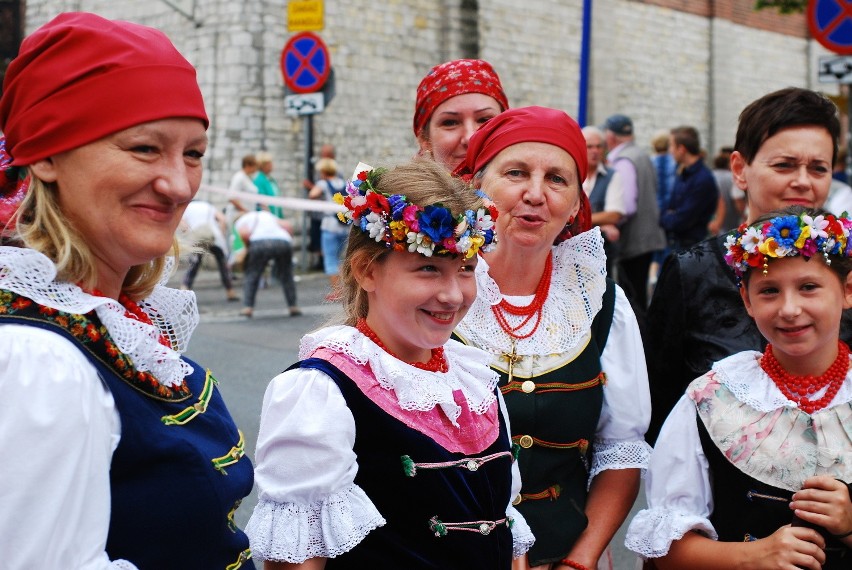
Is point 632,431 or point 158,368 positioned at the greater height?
point 158,368

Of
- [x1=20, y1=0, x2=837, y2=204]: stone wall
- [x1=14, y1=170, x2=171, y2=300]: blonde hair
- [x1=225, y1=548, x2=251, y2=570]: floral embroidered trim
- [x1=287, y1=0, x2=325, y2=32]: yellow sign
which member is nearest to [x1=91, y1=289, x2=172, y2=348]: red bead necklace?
[x1=14, y1=170, x2=171, y2=300]: blonde hair

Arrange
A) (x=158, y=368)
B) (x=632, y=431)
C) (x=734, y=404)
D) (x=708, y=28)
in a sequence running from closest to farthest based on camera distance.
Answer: (x=158, y=368) < (x=734, y=404) < (x=632, y=431) < (x=708, y=28)

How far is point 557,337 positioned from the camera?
2979mm

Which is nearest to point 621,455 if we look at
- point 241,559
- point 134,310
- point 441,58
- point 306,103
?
point 241,559

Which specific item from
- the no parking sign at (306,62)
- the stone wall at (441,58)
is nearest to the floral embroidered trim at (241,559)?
the no parking sign at (306,62)

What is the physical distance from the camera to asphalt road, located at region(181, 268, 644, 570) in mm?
6867

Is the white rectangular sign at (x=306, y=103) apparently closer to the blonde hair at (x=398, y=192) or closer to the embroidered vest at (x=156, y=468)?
the blonde hair at (x=398, y=192)

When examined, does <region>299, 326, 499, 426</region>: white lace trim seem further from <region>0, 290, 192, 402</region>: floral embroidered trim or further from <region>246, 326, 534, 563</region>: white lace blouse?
<region>0, 290, 192, 402</region>: floral embroidered trim

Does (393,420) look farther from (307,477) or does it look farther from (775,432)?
(775,432)

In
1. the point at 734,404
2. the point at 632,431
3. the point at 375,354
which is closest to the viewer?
the point at 375,354

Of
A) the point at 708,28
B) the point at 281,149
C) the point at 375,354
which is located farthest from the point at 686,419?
the point at 708,28

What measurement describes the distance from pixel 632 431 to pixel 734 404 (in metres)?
0.34

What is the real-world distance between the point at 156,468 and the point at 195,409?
225mm

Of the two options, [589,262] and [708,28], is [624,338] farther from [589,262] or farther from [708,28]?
[708,28]
